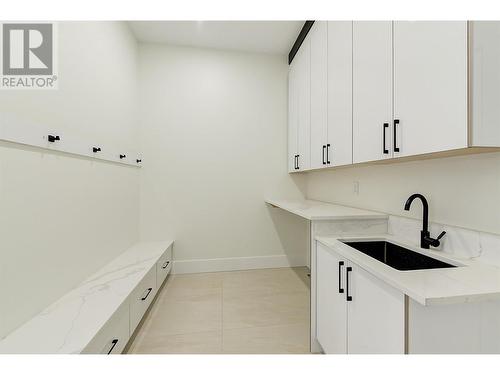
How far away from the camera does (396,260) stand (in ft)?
4.92

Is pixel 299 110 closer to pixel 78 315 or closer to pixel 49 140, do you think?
pixel 49 140

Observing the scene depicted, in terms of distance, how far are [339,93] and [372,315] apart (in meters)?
1.48

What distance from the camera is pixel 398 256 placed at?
1.49 m

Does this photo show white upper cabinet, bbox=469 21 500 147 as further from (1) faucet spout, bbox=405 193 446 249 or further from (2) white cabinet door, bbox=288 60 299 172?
(2) white cabinet door, bbox=288 60 299 172

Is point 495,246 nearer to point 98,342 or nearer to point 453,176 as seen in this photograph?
point 453,176

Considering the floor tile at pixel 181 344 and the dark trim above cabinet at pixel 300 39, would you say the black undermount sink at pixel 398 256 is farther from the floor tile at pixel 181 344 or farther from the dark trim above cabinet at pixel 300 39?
the dark trim above cabinet at pixel 300 39

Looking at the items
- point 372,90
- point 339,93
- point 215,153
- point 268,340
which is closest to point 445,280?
point 372,90

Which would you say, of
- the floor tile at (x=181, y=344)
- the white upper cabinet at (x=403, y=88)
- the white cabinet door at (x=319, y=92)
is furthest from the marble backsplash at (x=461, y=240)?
the floor tile at (x=181, y=344)

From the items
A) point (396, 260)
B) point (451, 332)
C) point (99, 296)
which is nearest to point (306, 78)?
point (396, 260)

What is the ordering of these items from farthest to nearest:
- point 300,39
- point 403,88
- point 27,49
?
point 300,39, point 27,49, point 403,88

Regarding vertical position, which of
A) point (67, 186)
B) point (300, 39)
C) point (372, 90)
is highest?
point (300, 39)

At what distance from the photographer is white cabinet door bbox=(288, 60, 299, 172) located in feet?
9.43

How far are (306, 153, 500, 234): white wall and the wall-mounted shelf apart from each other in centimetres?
218

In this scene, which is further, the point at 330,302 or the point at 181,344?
the point at 181,344
